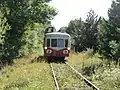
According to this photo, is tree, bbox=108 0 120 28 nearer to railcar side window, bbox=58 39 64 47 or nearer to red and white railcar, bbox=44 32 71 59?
red and white railcar, bbox=44 32 71 59

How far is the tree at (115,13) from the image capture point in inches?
1015

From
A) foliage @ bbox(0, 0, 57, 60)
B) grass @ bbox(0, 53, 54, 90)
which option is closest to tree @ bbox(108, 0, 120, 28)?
foliage @ bbox(0, 0, 57, 60)

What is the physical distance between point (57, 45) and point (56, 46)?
5.0 inches

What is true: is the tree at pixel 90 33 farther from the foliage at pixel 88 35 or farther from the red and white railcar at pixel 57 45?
the red and white railcar at pixel 57 45

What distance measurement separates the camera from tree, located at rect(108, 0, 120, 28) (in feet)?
84.6

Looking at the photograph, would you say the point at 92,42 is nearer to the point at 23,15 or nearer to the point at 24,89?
the point at 23,15

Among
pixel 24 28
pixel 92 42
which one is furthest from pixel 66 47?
pixel 92 42

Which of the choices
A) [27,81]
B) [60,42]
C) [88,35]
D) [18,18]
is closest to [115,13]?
[60,42]

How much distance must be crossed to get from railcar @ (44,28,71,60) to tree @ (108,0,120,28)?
476cm

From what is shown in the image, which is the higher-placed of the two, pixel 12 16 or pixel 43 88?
pixel 12 16

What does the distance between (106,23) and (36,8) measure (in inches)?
317

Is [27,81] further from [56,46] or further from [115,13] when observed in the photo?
[56,46]

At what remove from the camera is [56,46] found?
97.5 ft

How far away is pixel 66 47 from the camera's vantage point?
29.8 metres
